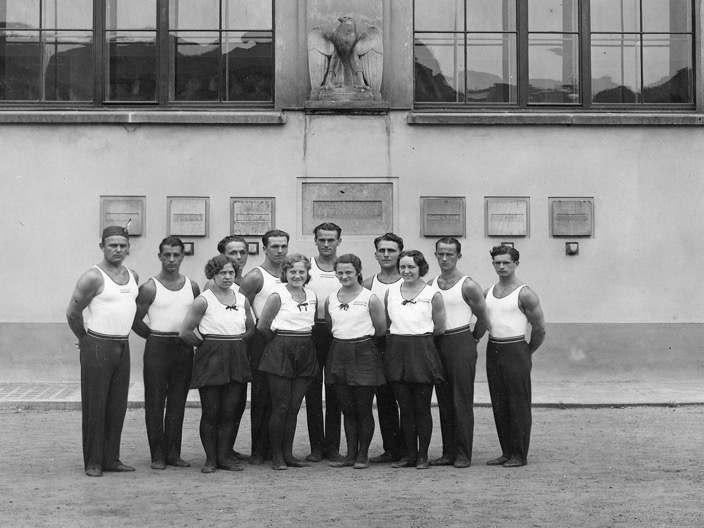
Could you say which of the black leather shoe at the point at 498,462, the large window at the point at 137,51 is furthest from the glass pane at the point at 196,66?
the black leather shoe at the point at 498,462

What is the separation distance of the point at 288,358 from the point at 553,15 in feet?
24.4

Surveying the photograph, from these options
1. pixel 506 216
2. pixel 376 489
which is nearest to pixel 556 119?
pixel 506 216

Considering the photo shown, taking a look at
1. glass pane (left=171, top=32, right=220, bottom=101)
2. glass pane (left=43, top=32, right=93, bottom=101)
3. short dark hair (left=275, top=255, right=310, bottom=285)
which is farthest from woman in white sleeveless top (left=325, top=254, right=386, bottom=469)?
glass pane (left=43, top=32, right=93, bottom=101)

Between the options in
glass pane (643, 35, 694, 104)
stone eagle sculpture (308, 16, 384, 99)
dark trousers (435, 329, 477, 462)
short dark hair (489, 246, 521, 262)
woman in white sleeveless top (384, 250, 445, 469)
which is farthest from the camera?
glass pane (643, 35, 694, 104)

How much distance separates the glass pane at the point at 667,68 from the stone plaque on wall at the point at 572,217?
1616 mm

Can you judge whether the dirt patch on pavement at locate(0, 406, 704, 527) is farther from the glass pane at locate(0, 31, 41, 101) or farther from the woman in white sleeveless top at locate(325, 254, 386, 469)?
the glass pane at locate(0, 31, 41, 101)

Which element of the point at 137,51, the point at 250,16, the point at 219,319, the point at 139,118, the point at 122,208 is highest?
the point at 250,16

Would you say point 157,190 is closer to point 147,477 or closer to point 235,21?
point 235,21

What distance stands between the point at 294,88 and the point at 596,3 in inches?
152

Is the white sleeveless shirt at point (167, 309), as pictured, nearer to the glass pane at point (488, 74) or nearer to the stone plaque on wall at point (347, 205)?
the stone plaque on wall at point (347, 205)

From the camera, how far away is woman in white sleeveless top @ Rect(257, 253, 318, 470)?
8992mm

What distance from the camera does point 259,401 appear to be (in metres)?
9.38

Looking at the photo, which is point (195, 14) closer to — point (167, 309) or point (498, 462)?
point (167, 309)

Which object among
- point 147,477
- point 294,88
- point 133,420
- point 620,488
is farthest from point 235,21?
point 620,488
